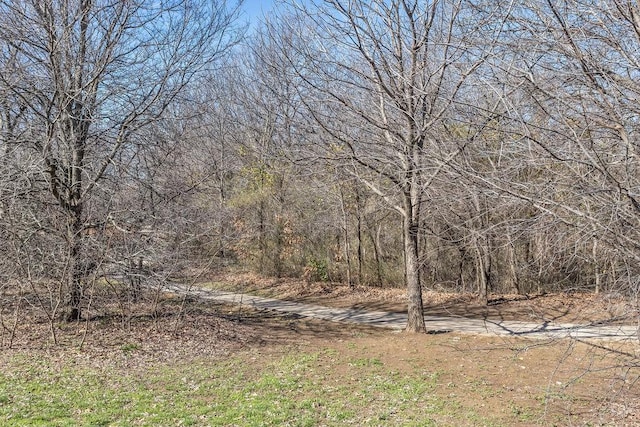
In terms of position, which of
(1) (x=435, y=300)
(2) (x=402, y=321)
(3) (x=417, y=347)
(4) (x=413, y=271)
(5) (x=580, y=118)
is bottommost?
(3) (x=417, y=347)

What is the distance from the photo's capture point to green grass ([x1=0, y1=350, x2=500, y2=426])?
5.16 metres

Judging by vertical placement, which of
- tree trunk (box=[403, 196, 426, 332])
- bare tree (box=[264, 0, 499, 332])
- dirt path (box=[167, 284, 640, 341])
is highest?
bare tree (box=[264, 0, 499, 332])

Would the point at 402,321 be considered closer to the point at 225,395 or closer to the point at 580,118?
the point at 225,395

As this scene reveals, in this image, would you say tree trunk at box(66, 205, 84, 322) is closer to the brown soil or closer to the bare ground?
the bare ground

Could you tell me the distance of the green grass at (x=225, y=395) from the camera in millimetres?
5164

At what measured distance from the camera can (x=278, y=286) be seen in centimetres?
1752

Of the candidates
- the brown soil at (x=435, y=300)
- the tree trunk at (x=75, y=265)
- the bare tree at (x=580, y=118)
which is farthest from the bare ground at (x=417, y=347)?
the bare tree at (x=580, y=118)

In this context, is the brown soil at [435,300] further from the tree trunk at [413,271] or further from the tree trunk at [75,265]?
the tree trunk at [75,265]

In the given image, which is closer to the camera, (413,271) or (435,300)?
(413,271)

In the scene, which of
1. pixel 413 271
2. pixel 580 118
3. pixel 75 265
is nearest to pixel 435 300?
pixel 413 271

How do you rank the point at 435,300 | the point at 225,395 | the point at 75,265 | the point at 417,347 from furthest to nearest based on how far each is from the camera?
the point at 435,300 → the point at 75,265 → the point at 417,347 → the point at 225,395

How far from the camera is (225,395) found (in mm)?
6055

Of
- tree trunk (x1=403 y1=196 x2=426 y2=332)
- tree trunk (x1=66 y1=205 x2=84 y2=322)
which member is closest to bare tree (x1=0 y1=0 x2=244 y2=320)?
tree trunk (x1=66 y1=205 x2=84 y2=322)

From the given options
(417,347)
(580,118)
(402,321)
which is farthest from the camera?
(402,321)
